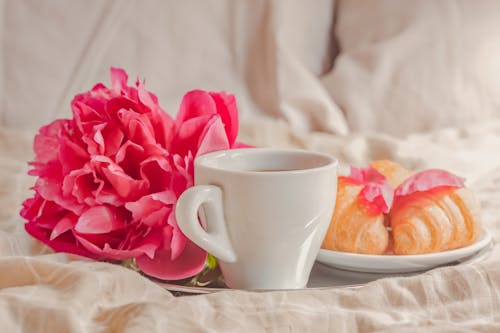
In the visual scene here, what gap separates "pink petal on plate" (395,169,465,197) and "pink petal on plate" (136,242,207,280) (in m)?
0.17

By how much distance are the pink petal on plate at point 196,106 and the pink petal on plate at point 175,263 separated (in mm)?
103

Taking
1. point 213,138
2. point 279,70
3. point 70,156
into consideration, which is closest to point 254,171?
point 213,138

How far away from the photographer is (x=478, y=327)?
48 centimetres

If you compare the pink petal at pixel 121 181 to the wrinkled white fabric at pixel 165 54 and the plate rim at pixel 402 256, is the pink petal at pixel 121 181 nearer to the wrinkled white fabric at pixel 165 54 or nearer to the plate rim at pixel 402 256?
the plate rim at pixel 402 256

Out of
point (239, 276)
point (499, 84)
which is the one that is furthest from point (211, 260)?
point (499, 84)

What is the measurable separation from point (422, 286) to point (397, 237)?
8 cm

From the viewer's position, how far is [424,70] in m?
1.35

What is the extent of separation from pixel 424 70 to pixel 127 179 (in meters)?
0.87

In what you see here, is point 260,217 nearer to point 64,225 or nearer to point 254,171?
point 254,171

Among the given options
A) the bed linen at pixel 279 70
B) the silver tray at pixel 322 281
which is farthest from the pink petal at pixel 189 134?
the bed linen at pixel 279 70

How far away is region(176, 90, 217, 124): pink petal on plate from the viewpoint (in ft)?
2.06

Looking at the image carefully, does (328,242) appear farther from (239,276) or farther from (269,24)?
(269,24)

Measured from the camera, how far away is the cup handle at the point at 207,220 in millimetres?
543

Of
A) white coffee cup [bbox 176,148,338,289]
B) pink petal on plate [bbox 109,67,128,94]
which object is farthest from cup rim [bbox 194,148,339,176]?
pink petal on plate [bbox 109,67,128,94]
